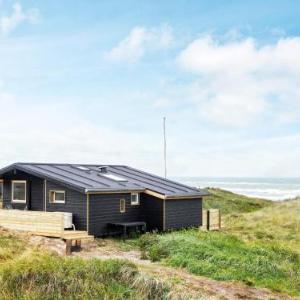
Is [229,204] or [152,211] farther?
[229,204]

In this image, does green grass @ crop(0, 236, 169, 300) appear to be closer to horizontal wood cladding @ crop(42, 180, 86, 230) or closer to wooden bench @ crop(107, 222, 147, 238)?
horizontal wood cladding @ crop(42, 180, 86, 230)

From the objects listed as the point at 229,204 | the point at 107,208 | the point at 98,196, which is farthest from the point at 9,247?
the point at 229,204

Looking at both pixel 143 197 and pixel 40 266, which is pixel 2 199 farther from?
pixel 40 266

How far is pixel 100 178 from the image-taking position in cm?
2997

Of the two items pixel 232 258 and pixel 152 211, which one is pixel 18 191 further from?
pixel 232 258

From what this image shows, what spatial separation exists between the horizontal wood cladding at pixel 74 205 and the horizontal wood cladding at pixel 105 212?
412 mm

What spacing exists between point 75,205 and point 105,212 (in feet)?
5.21

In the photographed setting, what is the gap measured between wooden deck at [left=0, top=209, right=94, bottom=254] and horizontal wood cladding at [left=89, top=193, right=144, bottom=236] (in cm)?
122

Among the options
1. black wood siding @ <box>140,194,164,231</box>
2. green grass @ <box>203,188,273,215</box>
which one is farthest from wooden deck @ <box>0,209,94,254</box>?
→ green grass @ <box>203,188,273,215</box>

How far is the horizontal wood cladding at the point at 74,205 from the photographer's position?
26891 mm

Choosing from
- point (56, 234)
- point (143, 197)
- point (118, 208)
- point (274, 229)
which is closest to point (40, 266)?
point (56, 234)

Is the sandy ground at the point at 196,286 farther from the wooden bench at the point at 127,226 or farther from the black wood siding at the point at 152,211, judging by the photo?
the black wood siding at the point at 152,211

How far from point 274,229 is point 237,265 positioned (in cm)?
1677

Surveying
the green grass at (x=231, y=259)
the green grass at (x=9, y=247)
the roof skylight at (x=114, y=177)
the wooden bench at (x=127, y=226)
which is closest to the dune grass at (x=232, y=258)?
the green grass at (x=231, y=259)
